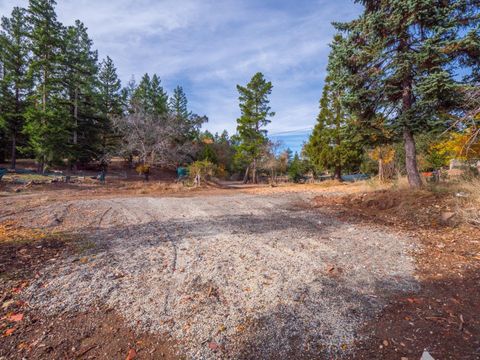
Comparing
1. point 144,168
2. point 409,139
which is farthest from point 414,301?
point 144,168

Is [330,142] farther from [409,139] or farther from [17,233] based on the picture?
[17,233]

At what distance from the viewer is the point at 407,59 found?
18.6 feet

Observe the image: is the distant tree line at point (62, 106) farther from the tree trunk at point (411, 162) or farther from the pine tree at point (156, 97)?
the tree trunk at point (411, 162)

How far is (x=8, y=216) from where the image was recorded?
5.09 meters

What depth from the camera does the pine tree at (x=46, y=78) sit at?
15148 millimetres

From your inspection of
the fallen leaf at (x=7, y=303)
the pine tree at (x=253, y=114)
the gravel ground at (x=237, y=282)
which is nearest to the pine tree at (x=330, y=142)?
the pine tree at (x=253, y=114)

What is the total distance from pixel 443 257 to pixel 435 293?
1.16 m

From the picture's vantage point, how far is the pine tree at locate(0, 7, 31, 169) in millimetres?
19062

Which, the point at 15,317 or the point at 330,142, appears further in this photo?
the point at 330,142

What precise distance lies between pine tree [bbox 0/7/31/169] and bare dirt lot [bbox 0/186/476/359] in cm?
2380

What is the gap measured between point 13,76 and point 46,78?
7048mm

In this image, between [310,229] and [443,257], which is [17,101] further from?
[443,257]

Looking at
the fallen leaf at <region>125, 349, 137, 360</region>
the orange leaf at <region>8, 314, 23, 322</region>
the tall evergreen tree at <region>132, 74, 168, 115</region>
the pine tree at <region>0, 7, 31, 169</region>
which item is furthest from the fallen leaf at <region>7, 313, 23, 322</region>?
the tall evergreen tree at <region>132, 74, 168, 115</region>

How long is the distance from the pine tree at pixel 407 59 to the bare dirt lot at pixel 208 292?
379cm
